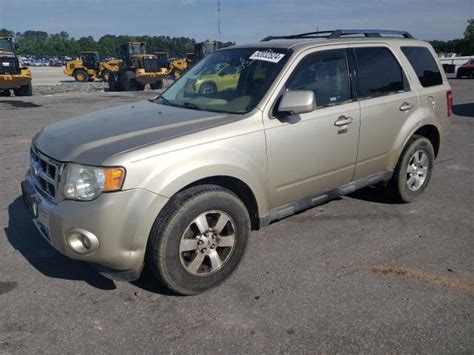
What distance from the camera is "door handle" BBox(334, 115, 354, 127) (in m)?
3.88

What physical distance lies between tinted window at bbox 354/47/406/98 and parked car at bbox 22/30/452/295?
0.04ft

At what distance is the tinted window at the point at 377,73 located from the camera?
166 inches

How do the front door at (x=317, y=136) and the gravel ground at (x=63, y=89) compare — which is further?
the gravel ground at (x=63, y=89)

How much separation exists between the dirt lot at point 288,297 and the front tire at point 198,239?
0.15 meters

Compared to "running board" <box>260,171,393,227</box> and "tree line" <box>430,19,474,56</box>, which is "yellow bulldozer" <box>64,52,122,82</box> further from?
"tree line" <box>430,19,474,56</box>

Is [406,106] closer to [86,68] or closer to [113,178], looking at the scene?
[113,178]

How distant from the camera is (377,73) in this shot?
438cm

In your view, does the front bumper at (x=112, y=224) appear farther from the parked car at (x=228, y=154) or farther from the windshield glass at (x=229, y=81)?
the windshield glass at (x=229, y=81)

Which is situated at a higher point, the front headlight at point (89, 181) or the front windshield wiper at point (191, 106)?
the front windshield wiper at point (191, 106)

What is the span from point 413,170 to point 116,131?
336cm

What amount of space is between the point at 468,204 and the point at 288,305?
10.0 ft

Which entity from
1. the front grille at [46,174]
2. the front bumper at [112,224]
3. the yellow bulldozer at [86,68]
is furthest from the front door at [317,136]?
the yellow bulldozer at [86,68]

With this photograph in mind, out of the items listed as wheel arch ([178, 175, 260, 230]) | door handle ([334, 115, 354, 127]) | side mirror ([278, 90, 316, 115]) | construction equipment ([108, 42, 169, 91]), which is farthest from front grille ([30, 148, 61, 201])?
construction equipment ([108, 42, 169, 91])

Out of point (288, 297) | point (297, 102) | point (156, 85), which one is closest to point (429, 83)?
point (297, 102)
